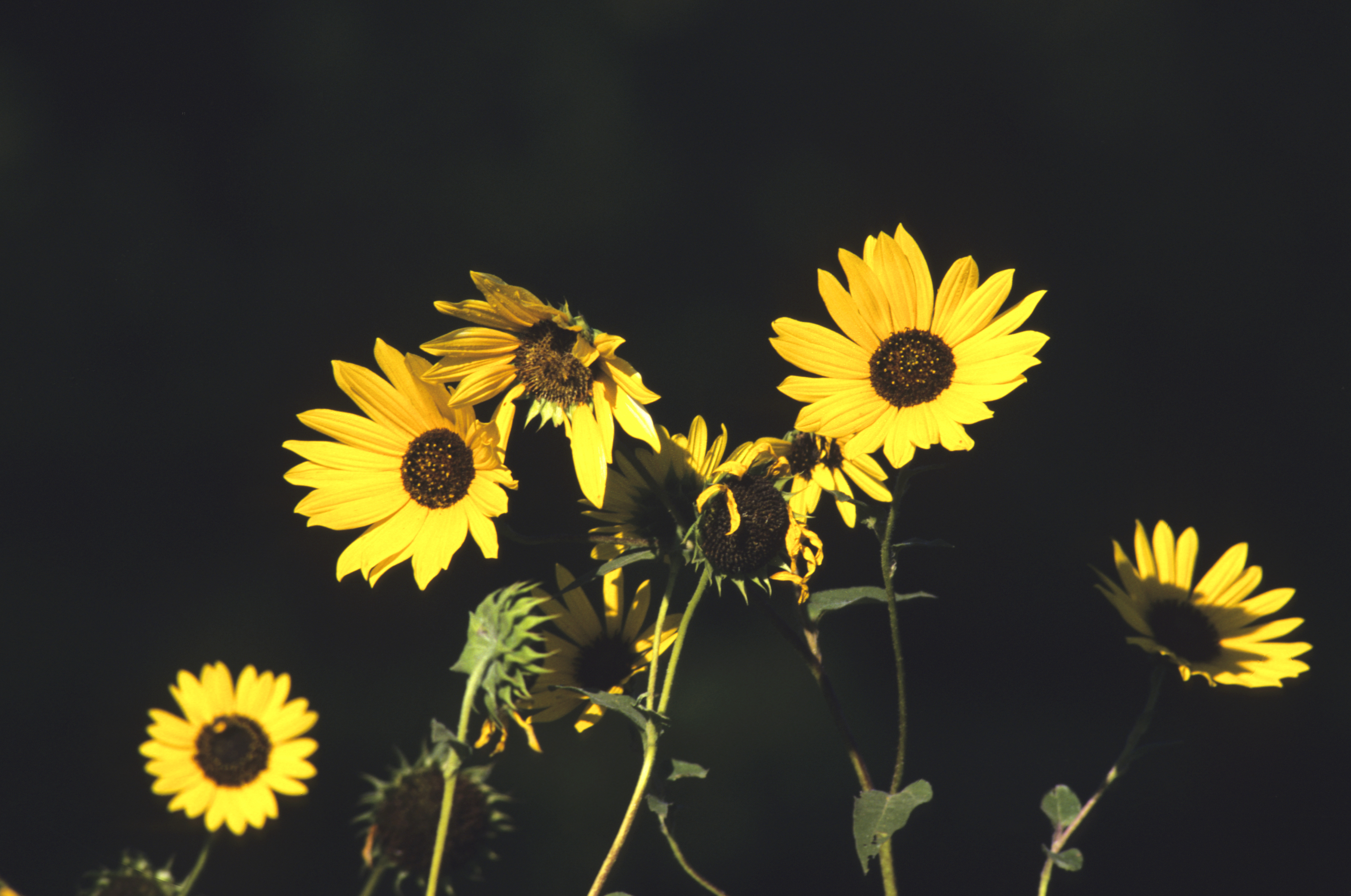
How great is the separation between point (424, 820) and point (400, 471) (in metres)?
0.35

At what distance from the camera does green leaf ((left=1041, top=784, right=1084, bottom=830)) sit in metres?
0.78

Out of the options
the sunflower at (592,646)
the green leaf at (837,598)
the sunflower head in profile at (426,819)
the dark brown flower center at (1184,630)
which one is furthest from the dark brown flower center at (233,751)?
the dark brown flower center at (1184,630)

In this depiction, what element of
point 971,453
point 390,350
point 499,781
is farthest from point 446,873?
point 971,453

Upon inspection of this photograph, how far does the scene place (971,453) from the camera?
1185 millimetres

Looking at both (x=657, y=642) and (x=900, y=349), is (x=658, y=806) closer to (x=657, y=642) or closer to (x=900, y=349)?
(x=657, y=642)

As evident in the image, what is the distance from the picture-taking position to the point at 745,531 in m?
0.66

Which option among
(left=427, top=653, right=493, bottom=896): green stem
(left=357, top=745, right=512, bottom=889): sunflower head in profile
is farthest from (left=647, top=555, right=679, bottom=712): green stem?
(left=357, top=745, right=512, bottom=889): sunflower head in profile

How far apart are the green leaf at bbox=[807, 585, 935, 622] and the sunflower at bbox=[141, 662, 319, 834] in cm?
58

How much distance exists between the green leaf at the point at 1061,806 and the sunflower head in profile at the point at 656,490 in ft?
1.27

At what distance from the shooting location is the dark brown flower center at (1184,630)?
79 centimetres

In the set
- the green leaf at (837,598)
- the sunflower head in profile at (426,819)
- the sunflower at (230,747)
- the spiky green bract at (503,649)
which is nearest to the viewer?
the spiky green bract at (503,649)

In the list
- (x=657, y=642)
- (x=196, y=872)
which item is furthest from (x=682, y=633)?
(x=196, y=872)

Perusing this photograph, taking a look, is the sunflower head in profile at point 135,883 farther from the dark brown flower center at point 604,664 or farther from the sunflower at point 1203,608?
the sunflower at point 1203,608

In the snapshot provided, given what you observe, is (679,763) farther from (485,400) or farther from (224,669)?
(224,669)
